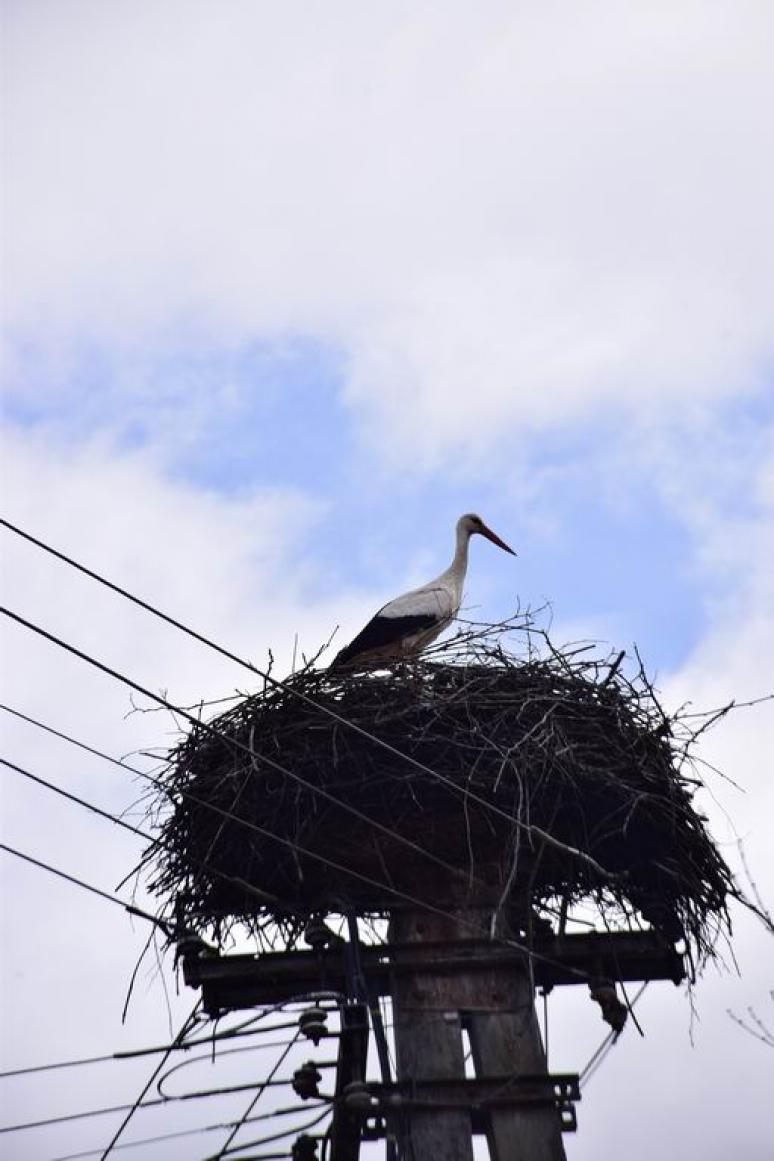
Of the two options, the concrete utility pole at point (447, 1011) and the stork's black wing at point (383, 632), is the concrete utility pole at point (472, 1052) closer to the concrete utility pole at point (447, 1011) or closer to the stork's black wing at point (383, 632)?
the concrete utility pole at point (447, 1011)

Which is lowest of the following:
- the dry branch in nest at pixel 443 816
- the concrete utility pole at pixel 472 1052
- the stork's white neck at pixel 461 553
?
the concrete utility pole at pixel 472 1052

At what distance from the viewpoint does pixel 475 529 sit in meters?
11.3

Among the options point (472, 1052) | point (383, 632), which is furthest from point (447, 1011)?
point (383, 632)

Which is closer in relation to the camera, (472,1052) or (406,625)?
(472,1052)

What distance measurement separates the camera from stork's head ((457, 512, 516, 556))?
440 inches

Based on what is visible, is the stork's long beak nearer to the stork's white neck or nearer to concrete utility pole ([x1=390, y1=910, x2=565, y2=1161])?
the stork's white neck

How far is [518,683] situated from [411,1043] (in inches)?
87.9

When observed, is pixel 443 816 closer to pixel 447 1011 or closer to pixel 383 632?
pixel 447 1011

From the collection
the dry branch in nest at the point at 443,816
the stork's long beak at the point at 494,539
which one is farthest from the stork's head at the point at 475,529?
the dry branch in nest at the point at 443,816

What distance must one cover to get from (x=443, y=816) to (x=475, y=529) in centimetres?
479

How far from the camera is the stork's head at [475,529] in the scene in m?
11.2

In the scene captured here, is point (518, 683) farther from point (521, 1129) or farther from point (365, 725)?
point (521, 1129)

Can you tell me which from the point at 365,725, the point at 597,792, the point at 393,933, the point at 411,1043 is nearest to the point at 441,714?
the point at 365,725

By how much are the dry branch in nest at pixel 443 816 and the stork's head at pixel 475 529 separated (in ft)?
12.5
